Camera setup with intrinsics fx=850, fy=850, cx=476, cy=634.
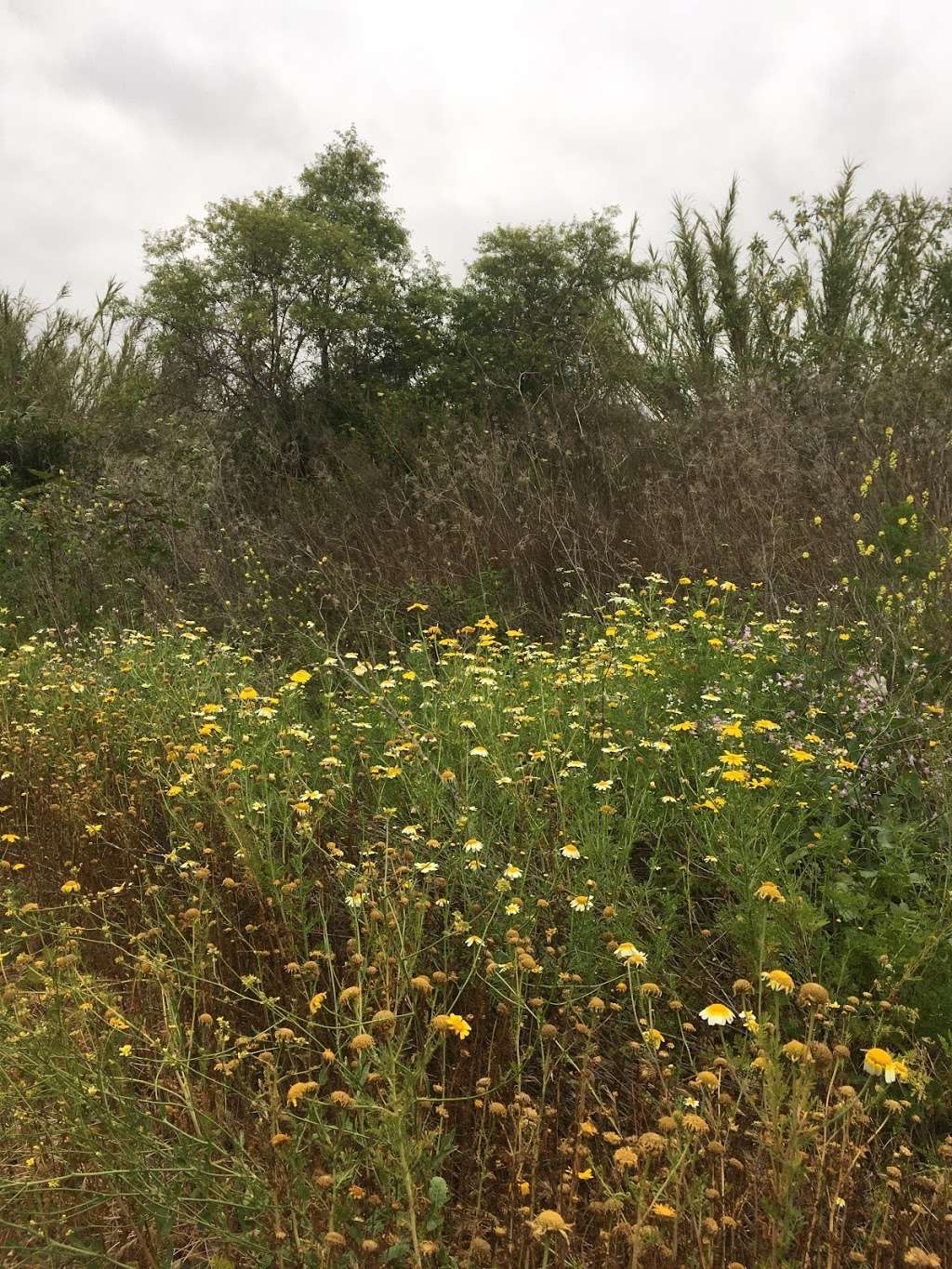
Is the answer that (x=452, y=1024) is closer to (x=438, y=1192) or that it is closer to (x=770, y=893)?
(x=438, y=1192)

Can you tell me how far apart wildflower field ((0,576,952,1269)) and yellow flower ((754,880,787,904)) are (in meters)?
0.02

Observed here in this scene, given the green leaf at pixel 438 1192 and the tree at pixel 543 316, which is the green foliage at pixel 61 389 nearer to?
the tree at pixel 543 316

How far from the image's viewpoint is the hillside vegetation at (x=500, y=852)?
1407 millimetres

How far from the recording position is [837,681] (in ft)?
10.7

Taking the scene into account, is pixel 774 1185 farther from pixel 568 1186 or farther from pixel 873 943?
pixel 873 943

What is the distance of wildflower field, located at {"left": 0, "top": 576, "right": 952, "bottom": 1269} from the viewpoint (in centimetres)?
136

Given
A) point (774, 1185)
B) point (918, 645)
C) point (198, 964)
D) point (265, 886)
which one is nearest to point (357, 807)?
point (265, 886)

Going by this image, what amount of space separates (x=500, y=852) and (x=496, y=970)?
64 centimetres

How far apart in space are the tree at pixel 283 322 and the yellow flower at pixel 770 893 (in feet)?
28.8

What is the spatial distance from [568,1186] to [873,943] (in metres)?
0.98

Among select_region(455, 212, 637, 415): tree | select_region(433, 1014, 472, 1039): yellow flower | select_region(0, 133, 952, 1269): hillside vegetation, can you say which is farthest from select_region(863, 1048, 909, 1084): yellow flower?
select_region(455, 212, 637, 415): tree

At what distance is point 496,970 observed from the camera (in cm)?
169

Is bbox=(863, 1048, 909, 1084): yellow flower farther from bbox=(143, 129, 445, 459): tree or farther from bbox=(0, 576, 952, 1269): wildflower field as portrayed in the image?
bbox=(143, 129, 445, 459): tree

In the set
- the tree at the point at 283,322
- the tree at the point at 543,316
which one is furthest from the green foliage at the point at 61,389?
the tree at the point at 543,316
